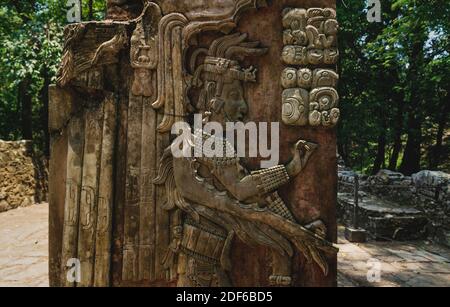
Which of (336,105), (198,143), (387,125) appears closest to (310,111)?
(336,105)

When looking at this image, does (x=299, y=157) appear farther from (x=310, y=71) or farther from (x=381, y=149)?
(x=381, y=149)

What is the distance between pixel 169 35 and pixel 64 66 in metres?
0.89

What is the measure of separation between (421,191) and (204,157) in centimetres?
615

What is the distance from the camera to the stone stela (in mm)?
2893

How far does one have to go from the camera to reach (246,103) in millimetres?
2969

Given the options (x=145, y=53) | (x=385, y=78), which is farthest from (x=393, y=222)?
(x=385, y=78)

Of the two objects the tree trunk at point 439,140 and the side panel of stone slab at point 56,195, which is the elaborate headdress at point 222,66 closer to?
the side panel of stone slab at point 56,195

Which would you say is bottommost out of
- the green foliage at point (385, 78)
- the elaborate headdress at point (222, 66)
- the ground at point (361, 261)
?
the ground at point (361, 261)

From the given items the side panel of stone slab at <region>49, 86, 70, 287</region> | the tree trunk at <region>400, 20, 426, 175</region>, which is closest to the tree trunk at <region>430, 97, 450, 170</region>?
the tree trunk at <region>400, 20, 426, 175</region>

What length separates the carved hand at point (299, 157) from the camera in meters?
2.89

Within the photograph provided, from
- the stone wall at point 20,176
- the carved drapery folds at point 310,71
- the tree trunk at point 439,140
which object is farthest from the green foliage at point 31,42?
the tree trunk at point 439,140

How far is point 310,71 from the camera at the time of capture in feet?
9.46

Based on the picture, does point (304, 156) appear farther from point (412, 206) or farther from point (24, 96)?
point (24, 96)

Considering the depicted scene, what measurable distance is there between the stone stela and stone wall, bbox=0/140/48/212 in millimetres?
6724
